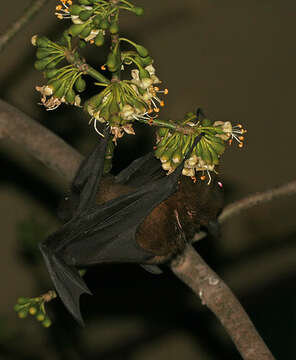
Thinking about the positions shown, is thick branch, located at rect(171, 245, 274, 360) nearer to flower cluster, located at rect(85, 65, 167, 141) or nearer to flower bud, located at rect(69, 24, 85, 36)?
flower cluster, located at rect(85, 65, 167, 141)

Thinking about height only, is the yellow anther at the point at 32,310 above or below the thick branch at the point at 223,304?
above

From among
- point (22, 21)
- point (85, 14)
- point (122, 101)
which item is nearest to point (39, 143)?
point (22, 21)

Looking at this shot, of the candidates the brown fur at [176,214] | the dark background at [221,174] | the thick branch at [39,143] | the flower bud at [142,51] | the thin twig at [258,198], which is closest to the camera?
the flower bud at [142,51]

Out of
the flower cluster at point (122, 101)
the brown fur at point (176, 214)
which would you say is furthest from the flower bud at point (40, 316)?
the flower cluster at point (122, 101)

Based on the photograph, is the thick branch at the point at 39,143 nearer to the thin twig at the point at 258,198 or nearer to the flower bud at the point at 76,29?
the thin twig at the point at 258,198

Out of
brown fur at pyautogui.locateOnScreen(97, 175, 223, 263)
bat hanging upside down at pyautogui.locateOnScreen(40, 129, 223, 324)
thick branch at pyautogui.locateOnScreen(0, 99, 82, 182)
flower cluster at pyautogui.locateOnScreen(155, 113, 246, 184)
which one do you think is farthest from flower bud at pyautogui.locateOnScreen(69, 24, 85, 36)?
Answer: thick branch at pyautogui.locateOnScreen(0, 99, 82, 182)

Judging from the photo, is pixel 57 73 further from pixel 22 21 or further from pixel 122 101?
pixel 22 21

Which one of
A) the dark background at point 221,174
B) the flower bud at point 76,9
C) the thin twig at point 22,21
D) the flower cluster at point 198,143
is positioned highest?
the thin twig at point 22,21
